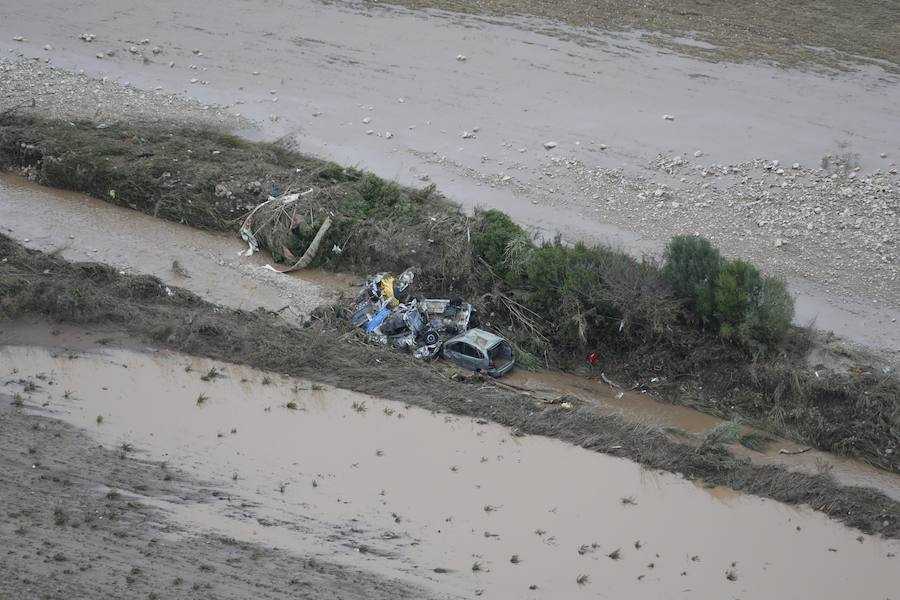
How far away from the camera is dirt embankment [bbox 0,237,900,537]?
1875 centimetres

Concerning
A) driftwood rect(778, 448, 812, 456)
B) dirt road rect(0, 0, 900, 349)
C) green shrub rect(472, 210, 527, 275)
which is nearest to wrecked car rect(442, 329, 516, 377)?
green shrub rect(472, 210, 527, 275)

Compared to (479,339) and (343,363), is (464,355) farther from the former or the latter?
(343,363)

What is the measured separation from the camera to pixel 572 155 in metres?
28.7

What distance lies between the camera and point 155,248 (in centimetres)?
2570

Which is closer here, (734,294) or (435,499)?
(435,499)

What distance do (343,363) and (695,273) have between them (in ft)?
25.0

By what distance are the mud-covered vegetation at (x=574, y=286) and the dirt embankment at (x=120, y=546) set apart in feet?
26.4

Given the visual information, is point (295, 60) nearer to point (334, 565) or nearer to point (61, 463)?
point (61, 463)

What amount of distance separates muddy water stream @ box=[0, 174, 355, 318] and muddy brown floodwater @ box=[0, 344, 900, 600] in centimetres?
324

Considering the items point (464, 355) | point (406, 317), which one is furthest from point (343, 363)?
point (464, 355)

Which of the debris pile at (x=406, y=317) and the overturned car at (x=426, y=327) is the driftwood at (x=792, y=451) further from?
the debris pile at (x=406, y=317)

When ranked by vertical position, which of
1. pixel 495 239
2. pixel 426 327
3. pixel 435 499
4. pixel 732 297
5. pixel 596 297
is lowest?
pixel 435 499

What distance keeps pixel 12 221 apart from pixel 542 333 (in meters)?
14.1

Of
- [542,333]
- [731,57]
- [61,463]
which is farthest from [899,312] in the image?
[61,463]
